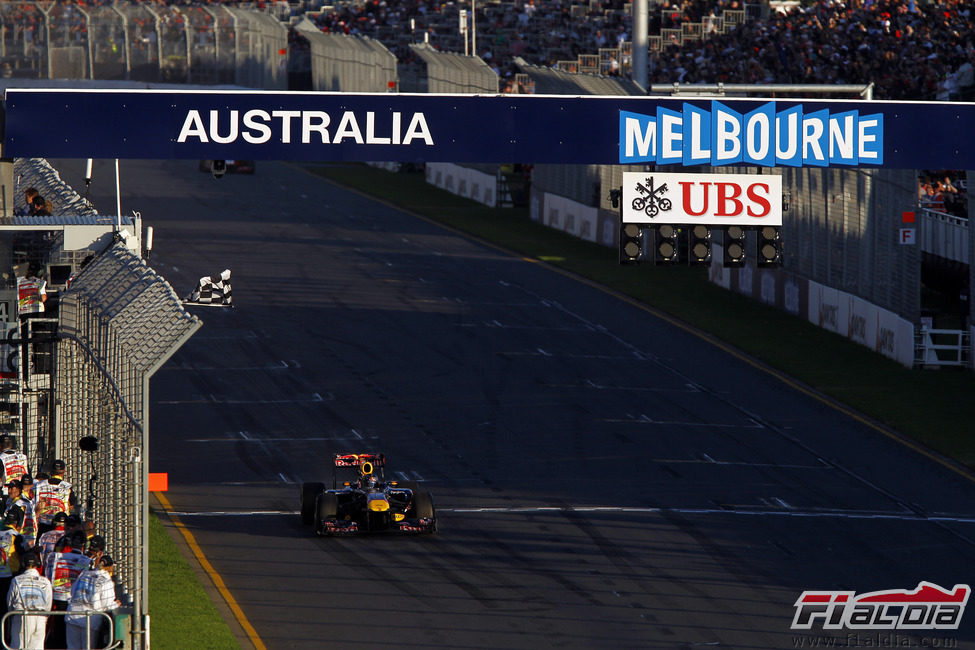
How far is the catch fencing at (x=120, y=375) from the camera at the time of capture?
52.3 feet

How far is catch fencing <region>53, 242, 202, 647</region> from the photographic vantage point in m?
15.9

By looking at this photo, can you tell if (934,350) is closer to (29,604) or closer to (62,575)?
(62,575)

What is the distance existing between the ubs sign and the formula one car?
5668 millimetres

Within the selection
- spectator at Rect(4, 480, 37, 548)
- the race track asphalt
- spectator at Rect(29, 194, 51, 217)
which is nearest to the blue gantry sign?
spectator at Rect(29, 194, 51, 217)

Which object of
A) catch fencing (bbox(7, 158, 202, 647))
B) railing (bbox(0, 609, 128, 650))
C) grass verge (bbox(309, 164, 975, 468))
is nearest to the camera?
railing (bbox(0, 609, 128, 650))

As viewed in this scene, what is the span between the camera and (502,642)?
19.3m

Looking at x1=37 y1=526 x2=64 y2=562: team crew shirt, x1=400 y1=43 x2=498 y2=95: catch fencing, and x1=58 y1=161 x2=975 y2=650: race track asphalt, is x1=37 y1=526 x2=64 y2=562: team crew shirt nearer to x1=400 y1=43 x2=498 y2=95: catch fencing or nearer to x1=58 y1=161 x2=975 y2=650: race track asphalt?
x1=58 y1=161 x2=975 y2=650: race track asphalt

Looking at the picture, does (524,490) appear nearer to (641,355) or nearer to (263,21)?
(641,355)

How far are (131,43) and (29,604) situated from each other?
58.8 m

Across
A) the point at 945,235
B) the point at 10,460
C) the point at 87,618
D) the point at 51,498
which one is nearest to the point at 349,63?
the point at 945,235

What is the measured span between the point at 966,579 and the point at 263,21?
63.6 metres

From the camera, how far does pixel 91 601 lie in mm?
16000

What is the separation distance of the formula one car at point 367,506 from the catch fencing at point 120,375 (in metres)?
3.56

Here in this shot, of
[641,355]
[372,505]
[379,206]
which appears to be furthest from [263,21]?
[372,505]
